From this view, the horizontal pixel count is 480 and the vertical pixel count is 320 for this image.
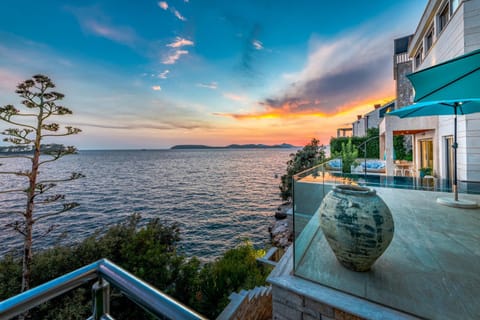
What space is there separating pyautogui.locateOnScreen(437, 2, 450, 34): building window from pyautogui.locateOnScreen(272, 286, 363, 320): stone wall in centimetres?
1003

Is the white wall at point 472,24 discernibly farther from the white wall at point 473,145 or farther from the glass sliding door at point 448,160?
the glass sliding door at point 448,160

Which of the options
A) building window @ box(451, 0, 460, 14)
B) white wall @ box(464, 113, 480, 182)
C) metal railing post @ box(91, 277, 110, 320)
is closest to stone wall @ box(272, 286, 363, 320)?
metal railing post @ box(91, 277, 110, 320)

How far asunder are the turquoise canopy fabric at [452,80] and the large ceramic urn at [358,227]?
1.61 m

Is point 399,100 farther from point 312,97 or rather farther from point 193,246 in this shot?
point 193,246

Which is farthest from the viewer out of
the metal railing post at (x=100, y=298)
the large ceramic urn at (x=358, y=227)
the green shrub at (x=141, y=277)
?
the green shrub at (x=141, y=277)

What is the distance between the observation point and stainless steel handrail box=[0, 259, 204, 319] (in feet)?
1.99

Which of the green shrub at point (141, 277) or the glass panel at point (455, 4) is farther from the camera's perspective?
the glass panel at point (455, 4)

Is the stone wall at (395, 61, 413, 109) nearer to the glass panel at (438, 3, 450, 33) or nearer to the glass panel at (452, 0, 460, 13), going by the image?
the glass panel at (438, 3, 450, 33)

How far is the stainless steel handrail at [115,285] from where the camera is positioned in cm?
61

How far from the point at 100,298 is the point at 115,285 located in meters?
0.23

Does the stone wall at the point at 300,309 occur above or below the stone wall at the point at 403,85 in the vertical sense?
below

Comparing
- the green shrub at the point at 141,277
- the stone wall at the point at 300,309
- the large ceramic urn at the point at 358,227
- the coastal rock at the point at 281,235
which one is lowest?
the coastal rock at the point at 281,235

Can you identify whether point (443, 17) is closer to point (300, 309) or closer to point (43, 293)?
point (300, 309)

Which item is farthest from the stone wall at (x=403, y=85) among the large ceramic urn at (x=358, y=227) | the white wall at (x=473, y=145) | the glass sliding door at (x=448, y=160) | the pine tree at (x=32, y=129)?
the pine tree at (x=32, y=129)
